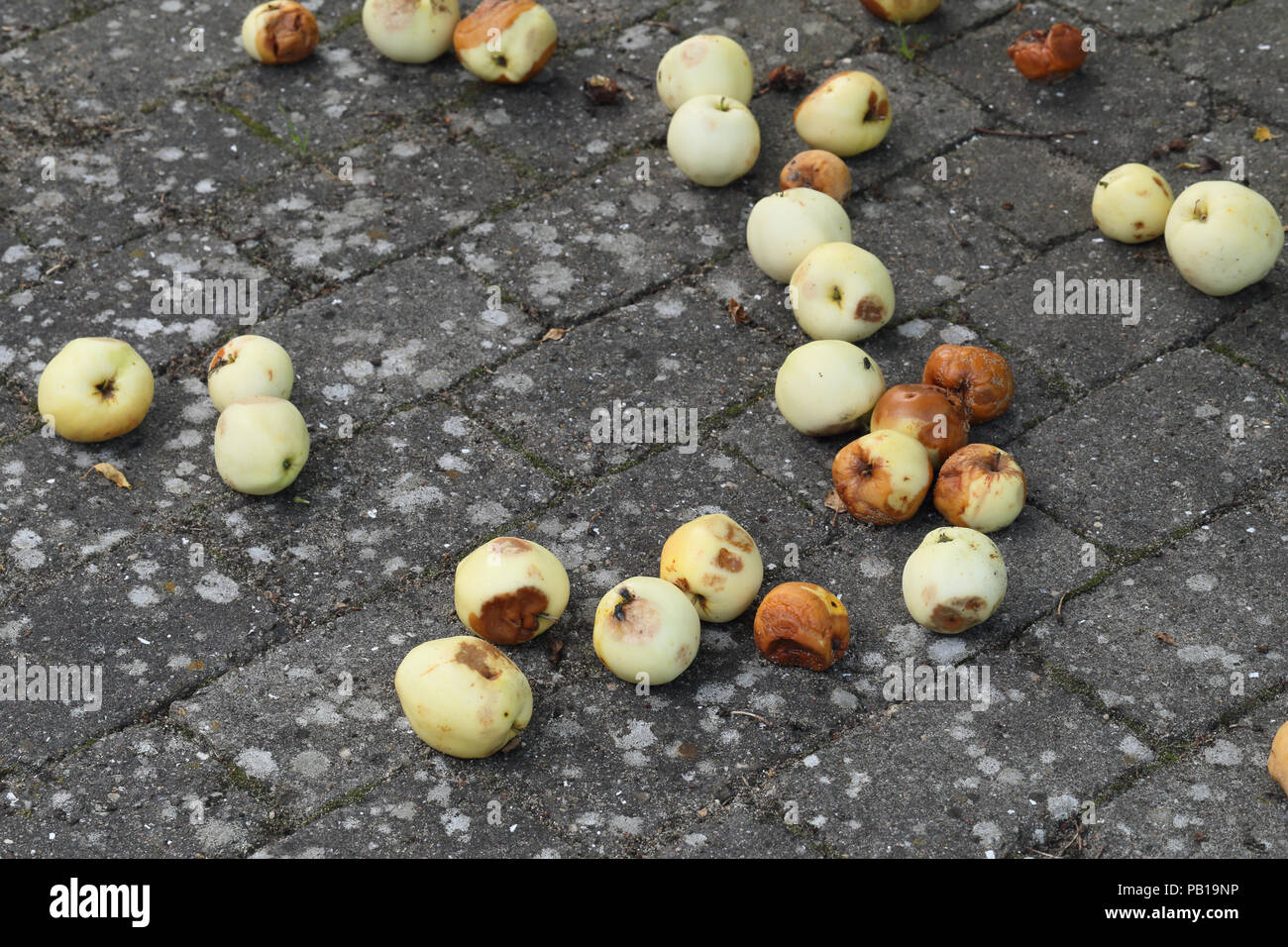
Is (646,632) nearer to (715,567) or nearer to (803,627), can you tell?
(715,567)

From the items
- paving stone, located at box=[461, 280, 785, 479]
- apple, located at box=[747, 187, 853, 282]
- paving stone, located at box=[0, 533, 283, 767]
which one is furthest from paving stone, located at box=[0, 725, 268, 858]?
apple, located at box=[747, 187, 853, 282]

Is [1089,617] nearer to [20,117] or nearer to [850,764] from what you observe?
[850,764]

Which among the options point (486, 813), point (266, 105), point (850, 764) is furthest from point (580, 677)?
point (266, 105)

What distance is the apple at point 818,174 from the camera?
4887 mm

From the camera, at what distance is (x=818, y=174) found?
488 cm

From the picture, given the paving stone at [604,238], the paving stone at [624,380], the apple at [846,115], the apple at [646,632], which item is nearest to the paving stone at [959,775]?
the apple at [646,632]

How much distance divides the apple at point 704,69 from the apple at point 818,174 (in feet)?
1.74

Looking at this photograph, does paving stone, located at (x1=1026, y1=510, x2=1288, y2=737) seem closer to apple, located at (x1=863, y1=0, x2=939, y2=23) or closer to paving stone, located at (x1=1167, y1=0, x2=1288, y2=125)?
paving stone, located at (x1=1167, y1=0, x2=1288, y2=125)

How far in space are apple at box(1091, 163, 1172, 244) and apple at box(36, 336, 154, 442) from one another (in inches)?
129

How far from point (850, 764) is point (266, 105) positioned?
377 cm

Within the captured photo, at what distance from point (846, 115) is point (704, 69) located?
23.0 inches

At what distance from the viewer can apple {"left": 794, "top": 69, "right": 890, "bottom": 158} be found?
5059mm

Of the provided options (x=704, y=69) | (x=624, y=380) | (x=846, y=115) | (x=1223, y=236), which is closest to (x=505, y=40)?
(x=704, y=69)

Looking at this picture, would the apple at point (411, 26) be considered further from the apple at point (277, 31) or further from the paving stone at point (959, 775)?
the paving stone at point (959, 775)
